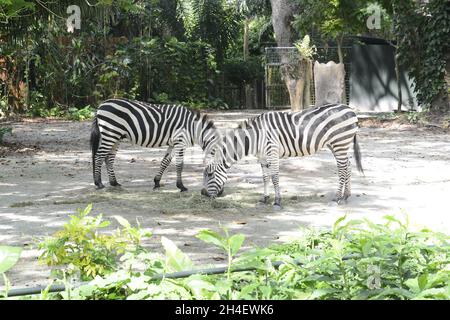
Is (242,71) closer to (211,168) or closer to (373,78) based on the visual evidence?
(373,78)

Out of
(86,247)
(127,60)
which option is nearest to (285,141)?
(86,247)

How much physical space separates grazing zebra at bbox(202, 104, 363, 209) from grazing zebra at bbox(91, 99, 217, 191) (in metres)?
0.88

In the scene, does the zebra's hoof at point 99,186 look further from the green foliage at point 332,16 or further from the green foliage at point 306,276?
the green foliage at point 332,16

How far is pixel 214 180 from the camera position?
9.29 m

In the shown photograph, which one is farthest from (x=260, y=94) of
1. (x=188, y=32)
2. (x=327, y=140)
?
(x=327, y=140)

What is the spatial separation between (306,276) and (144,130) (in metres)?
8.09

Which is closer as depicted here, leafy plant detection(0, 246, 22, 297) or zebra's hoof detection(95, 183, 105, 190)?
leafy plant detection(0, 246, 22, 297)

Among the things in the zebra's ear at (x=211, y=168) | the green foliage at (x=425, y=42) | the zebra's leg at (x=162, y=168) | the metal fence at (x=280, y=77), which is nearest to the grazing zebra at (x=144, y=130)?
the zebra's leg at (x=162, y=168)

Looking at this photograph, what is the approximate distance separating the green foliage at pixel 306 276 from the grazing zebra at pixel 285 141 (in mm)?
6469

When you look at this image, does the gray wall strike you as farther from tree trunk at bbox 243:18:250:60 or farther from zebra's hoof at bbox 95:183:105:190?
zebra's hoof at bbox 95:183:105:190

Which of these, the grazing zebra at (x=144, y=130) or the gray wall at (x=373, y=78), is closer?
the grazing zebra at (x=144, y=130)

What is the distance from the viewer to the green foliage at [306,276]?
219 cm

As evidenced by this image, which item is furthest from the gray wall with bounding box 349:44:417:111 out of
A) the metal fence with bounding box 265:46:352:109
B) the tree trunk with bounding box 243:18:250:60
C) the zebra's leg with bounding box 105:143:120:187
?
the zebra's leg with bounding box 105:143:120:187

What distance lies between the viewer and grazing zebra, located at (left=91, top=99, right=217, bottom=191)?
403 inches
